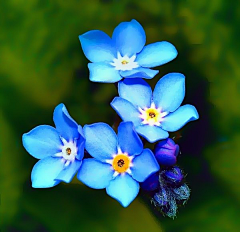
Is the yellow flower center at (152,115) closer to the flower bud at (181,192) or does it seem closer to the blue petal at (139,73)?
the blue petal at (139,73)

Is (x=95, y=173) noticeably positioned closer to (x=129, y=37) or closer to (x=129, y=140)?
(x=129, y=140)

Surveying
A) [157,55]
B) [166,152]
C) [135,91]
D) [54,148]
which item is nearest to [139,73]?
[135,91]

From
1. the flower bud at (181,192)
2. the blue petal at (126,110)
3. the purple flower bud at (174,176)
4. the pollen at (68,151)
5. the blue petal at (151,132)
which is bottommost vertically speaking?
the flower bud at (181,192)

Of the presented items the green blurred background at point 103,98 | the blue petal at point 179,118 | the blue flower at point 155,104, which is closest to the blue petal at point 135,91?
the blue flower at point 155,104

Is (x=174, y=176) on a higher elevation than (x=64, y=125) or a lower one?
lower

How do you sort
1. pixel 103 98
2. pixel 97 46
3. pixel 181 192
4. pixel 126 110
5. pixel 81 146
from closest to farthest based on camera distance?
pixel 81 146 < pixel 126 110 < pixel 181 192 < pixel 97 46 < pixel 103 98

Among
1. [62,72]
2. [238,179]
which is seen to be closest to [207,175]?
[238,179]
